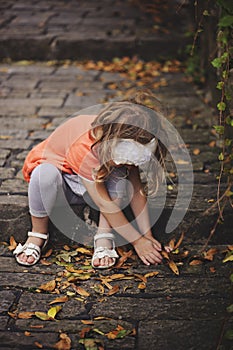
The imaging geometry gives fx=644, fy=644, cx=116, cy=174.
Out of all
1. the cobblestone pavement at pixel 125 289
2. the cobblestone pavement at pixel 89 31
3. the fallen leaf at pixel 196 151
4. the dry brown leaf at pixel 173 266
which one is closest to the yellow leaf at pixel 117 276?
the cobblestone pavement at pixel 125 289

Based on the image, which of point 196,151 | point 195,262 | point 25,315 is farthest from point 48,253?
point 196,151

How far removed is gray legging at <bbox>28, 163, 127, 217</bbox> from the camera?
10.6 feet

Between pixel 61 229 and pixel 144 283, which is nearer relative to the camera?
pixel 144 283

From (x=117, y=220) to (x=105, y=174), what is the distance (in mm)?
246

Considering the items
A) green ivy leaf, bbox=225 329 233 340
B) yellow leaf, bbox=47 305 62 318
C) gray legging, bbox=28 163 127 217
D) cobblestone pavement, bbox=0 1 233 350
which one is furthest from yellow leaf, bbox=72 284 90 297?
green ivy leaf, bbox=225 329 233 340

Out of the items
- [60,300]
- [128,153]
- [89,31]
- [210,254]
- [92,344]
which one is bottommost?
[89,31]

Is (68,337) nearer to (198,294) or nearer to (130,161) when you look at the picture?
(198,294)

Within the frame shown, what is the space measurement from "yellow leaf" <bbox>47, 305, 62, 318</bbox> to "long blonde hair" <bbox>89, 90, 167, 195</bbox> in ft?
2.23

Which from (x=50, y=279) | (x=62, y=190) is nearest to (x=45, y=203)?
(x=62, y=190)

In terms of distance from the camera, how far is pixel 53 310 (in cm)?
275

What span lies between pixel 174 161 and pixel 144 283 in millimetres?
1140

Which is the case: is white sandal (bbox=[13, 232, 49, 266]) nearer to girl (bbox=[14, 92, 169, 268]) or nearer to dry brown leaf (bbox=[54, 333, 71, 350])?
girl (bbox=[14, 92, 169, 268])

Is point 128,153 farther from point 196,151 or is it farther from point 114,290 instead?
point 196,151

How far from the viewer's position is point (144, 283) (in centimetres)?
298
